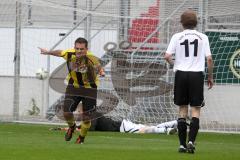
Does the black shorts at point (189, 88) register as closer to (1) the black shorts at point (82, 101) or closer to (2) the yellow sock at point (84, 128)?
(2) the yellow sock at point (84, 128)

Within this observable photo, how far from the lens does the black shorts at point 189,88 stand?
12297 millimetres

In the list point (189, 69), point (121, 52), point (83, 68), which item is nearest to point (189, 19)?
point (189, 69)

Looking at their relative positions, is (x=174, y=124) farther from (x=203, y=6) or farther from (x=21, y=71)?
(x=21, y=71)

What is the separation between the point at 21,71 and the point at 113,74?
2.85 meters

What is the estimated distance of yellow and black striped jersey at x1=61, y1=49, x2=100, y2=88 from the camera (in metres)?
14.7

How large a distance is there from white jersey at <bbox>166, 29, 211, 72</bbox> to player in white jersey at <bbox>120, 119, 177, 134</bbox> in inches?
256

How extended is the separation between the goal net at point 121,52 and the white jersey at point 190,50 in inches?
291

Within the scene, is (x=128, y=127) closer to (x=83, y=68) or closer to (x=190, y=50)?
(x=83, y=68)

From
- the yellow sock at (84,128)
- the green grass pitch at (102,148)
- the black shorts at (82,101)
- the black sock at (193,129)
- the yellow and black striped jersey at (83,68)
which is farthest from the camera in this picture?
the yellow and black striped jersey at (83,68)

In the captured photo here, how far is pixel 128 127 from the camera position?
63.3 ft

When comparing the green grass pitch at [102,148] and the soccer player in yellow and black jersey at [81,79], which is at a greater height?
the soccer player in yellow and black jersey at [81,79]

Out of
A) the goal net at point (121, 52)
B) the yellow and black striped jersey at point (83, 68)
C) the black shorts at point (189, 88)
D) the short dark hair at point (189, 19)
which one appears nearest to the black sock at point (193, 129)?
the black shorts at point (189, 88)

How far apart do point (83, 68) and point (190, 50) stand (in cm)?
284

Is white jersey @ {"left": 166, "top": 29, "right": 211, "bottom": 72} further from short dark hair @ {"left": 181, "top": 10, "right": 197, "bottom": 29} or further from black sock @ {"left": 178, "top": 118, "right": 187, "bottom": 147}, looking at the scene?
black sock @ {"left": 178, "top": 118, "right": 187, "bottom": 147}
